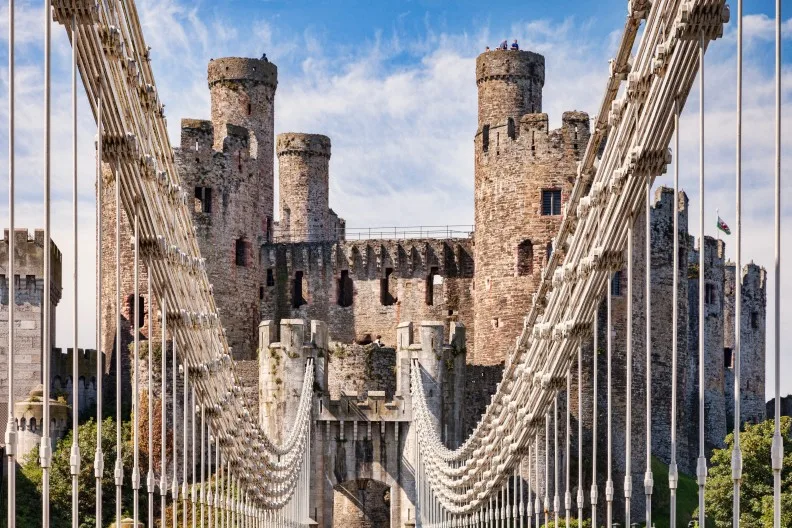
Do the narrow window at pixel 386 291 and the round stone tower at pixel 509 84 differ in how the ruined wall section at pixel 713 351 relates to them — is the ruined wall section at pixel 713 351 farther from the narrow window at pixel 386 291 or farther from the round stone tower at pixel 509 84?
the narrow window at pixel 386 291

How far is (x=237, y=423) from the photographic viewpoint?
→ 74.5 feet

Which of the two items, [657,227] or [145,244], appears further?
[657,227]

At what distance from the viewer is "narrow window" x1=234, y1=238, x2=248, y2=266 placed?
167 ft

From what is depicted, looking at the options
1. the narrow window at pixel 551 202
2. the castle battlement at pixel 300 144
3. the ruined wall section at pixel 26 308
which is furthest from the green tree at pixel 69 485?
the castle battlement at pixel 300 144

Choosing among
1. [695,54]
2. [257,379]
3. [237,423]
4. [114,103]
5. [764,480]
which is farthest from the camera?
[257,379]

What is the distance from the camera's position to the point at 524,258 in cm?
4600

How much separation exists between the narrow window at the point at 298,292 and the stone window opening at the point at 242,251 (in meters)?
2.05

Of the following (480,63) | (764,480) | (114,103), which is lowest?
(764,480)

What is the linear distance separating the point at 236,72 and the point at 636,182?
40.2m

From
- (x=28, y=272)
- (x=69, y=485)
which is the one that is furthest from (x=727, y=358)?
(x=69, y=485)

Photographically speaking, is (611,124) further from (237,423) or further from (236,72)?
(236,72)

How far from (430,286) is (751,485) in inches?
716

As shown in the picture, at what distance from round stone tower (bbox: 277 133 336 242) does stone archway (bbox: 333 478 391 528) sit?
47.7ft

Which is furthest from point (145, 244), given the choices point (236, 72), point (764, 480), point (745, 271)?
point (745, 271)
